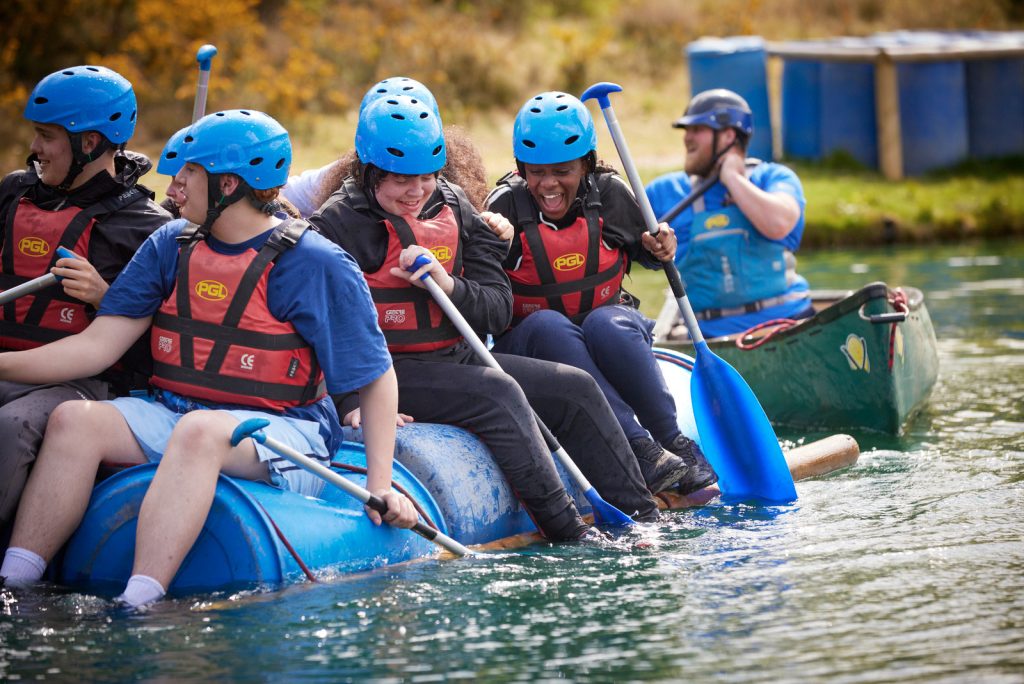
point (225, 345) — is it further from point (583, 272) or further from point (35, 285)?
point (583, 272)

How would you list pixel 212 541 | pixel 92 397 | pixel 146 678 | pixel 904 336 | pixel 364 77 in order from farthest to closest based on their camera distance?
pixel 364 77 → pixel 904 336 → pixel 92 397 → pixel 212 541 → pixel 146 678

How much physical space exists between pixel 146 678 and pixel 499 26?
17963 mm

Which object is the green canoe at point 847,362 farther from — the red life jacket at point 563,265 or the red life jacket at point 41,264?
the red life jacket at point 41,264

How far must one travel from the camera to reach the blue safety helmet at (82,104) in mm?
4801

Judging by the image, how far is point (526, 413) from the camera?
500 cm

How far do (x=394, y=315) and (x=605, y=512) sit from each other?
97 cm

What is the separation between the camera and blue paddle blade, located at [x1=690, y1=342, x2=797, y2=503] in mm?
5836

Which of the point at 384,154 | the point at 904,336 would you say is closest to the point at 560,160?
the point at 384,154

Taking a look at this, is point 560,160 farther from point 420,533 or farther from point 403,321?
point 420,533

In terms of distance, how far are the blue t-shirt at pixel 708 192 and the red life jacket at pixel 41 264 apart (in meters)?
3.49

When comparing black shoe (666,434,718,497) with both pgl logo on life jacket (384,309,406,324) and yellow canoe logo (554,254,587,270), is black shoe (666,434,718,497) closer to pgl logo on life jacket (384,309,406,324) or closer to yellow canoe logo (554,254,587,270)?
yellow canoe logo (554,254,587,270)

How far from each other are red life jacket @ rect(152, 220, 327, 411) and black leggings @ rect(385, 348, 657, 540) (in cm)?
68

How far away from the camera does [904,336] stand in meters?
7.28

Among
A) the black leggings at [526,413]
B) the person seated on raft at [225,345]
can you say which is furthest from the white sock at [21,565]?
the black leggings at [526,413]
